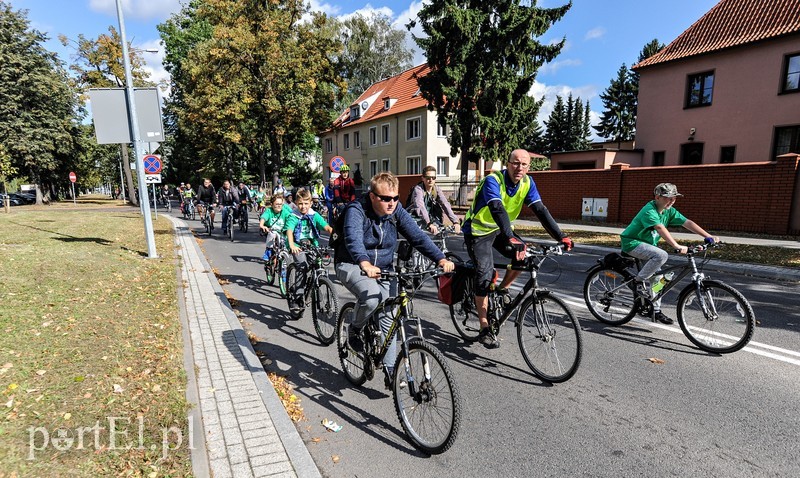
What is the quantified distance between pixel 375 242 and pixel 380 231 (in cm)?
11

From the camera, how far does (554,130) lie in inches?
2324

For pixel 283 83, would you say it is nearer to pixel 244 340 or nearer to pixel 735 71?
pixel 735 71

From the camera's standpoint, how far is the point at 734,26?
2028 centimetres

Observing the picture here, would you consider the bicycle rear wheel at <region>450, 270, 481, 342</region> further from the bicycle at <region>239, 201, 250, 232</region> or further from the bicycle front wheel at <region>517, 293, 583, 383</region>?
the bicycle at <region>239, 201, 250, 232</region>

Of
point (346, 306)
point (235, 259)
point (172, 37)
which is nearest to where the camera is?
point (346, 306)

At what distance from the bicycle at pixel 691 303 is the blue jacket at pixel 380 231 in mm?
3152

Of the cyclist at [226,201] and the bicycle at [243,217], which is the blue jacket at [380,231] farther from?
the bicycle at [243,217]

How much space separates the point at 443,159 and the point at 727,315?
30591mm

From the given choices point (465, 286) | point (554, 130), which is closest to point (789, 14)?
point (465, 286)

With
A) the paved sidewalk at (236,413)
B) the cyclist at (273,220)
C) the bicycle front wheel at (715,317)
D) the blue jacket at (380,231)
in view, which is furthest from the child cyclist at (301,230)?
the bicycle front wheel at (715,317)

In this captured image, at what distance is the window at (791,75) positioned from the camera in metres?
17.7

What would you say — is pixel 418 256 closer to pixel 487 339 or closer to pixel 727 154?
pixel 487 339

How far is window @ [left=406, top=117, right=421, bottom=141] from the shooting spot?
114 ft

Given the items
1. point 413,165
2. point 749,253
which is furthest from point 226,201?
point 413,165
